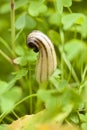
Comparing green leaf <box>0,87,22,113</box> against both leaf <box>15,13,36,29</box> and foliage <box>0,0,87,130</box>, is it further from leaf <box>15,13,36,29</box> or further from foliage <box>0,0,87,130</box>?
leaf <box>15,13,36,29</box>

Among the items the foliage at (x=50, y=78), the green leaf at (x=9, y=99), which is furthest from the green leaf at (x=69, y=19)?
the green leaf at (x=9, y=99)

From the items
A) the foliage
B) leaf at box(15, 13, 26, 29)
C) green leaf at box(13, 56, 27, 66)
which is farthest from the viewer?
→ leaf at box(15, 13, 26, 29)

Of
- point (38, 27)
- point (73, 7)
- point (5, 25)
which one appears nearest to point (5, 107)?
point (38, 27)

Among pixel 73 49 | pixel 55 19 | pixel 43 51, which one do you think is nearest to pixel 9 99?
pixel 43 51

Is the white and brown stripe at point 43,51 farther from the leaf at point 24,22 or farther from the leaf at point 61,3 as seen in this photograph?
the leaf at point 24,22

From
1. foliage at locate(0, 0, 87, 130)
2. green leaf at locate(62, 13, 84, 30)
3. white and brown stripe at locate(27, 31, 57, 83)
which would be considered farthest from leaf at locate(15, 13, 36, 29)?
white and brown stripe at locate(27, 31, 57, 83)

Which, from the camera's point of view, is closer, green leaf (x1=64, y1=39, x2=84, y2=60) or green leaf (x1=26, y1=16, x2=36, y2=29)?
green leaf (x1=64, y1=39, x2=84, y2=60)

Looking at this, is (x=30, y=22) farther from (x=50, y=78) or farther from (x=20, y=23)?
(x=50, y=78)
